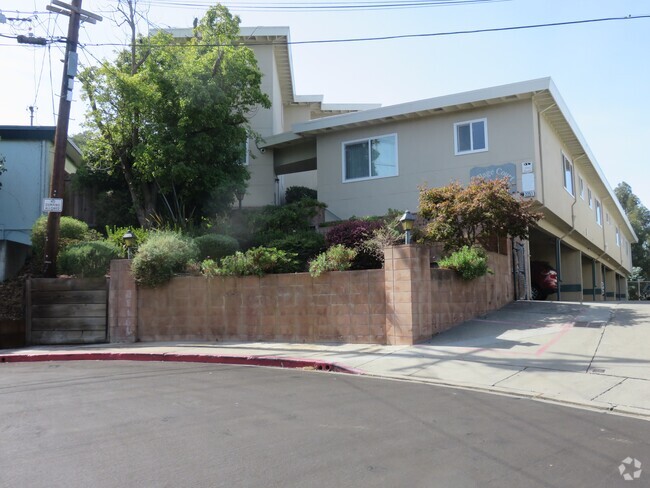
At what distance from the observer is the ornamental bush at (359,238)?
13.7 meters

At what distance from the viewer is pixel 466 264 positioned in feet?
42.3

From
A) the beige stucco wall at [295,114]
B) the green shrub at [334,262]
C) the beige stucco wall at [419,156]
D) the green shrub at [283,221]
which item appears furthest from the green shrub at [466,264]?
the beige stucco wall at [295,114]

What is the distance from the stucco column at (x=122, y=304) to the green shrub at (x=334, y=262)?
193 inches

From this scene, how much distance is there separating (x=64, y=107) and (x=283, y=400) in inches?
461

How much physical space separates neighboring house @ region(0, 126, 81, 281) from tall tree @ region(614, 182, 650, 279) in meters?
52.5

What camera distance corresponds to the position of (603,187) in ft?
90.1

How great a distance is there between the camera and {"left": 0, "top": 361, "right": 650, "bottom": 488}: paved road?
4.50 meters

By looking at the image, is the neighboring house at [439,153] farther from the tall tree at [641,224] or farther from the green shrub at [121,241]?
the tall tree at [641,224]

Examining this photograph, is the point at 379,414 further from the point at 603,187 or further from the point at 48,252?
the point at 603,187

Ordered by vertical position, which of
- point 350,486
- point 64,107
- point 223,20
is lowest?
point 350,486

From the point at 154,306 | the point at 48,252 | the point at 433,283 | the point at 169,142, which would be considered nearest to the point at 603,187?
the point at 433,283

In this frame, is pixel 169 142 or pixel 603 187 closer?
pixel 169 142

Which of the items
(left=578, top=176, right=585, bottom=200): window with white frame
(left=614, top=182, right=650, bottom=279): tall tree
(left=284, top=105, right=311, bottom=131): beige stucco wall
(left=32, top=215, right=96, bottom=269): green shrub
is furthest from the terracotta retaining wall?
(left=614, top=182, right=650, bottom=279): tall tree

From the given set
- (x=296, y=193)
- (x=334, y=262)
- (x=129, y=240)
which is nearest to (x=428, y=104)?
(x=334, y=262)
